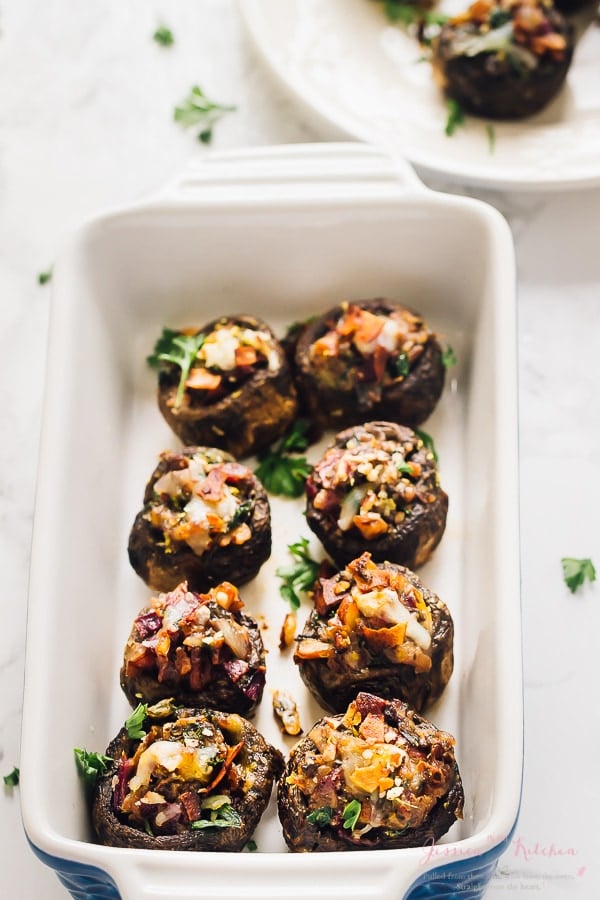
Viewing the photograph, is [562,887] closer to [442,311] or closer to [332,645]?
[332,645]

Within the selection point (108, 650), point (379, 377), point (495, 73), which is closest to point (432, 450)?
point (379, 377)

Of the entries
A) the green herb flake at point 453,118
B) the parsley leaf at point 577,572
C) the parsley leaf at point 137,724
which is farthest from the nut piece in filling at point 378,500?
the green herb flake at point 453,118

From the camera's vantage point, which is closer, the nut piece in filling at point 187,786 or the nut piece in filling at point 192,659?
the nut piece in filling at point 187,786

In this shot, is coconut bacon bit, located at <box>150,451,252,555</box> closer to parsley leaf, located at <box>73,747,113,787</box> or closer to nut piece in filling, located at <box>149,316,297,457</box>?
nut piece in filling, located at <box>149,316,297,457</box>

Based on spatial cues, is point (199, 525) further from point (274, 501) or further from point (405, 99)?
point (405, 99)

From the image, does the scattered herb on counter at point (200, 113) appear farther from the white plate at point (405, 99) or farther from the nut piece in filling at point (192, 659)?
the nut piece in filling at point (192, 659)

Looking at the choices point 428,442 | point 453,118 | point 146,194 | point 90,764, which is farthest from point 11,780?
point 453,118

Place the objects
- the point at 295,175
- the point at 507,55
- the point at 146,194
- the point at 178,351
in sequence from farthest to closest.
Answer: the point at 146,194 < the point at 507,55 < the point at 178,351 < the point at 295,175

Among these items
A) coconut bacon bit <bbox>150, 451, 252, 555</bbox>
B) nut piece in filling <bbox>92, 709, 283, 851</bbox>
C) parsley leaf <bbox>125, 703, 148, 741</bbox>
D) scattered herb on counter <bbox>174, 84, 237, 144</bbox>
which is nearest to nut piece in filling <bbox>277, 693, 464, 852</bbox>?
nut piece in filling <bbox>92, 709, 283, 851</bbox>
